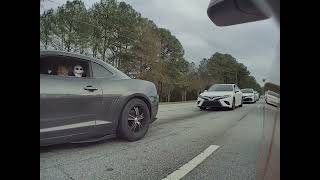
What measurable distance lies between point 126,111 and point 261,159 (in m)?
0.48

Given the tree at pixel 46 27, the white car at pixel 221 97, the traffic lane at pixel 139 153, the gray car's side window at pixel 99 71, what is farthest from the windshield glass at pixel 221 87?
the tree at pixel 46 27

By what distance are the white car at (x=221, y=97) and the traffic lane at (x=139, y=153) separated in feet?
0.13

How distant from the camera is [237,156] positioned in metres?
1.14

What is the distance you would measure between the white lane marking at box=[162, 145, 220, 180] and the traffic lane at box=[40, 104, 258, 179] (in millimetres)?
17

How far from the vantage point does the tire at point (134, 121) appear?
1271mm

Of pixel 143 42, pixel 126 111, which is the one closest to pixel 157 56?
pixel 143 42

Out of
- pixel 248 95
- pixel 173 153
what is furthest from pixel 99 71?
pixel 248 95

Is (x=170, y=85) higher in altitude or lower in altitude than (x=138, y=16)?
lower

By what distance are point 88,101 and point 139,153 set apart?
234 mm

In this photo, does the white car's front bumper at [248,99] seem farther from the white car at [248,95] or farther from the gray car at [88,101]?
the gray car at [88,101]

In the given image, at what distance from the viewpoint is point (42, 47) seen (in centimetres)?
120
